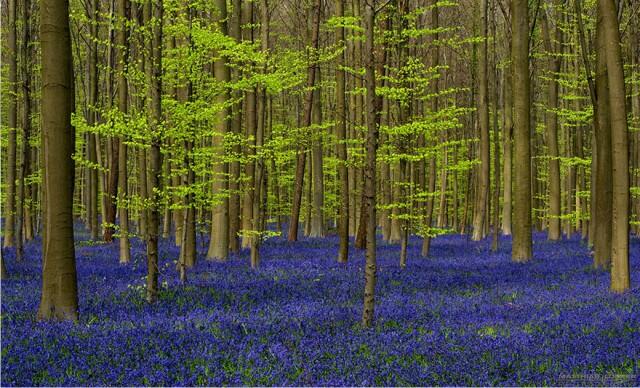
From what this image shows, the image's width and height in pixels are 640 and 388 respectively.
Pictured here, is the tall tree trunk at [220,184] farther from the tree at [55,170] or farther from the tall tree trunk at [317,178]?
the tall tree trunk at [317,178]

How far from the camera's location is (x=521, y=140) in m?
21.5

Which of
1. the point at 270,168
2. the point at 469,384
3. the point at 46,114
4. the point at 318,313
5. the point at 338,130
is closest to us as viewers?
the point at 469,384

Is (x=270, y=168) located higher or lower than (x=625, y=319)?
higher

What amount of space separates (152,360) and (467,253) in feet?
63.2

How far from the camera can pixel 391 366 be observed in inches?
311

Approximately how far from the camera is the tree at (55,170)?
10.5 m

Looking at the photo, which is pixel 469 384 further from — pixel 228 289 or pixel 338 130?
pixel 338 130

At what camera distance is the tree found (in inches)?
Result: 414

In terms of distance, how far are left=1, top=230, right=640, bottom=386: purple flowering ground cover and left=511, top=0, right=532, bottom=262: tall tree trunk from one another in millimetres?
3858

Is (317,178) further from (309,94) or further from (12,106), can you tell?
(12,106)

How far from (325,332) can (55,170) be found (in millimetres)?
5360

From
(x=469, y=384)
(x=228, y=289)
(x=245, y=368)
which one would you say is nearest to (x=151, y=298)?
(x=228, y=289)

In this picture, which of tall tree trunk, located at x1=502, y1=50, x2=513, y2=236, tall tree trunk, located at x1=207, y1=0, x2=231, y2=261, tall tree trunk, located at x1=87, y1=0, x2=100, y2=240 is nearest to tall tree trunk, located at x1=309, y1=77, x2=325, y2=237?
tall tree trunk, located at x1=502, y1=50, x2=513, y2=236

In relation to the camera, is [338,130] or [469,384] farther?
[338,130]
